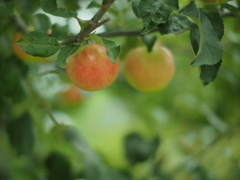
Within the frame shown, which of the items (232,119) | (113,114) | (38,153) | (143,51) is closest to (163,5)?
(143,51)

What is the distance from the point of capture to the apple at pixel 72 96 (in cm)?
138

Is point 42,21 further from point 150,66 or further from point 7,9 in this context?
point 150,66

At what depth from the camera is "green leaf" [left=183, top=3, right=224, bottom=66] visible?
1.65ft

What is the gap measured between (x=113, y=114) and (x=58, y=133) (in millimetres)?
1036

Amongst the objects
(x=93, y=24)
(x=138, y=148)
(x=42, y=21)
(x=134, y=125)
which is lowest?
(x=134, y=125)

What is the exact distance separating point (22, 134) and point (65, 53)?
1.36 feet

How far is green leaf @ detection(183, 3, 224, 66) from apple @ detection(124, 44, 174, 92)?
167 mm

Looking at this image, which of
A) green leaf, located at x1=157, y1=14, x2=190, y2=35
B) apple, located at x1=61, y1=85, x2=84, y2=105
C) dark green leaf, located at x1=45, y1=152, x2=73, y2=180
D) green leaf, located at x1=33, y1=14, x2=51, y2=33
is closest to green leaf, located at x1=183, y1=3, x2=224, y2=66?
green leaf, located at x1=157, y1=14, x2=190, y2=35

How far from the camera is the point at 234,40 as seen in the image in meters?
0.90

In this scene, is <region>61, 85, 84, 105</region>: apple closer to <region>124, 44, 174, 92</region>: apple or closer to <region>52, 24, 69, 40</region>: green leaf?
<region>124, 44, 174, 92</region>: apple

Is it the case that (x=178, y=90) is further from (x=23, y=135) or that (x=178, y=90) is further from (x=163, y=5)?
(x=163, y=5)

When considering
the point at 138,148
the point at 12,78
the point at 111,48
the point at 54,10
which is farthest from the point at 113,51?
the point at 138,148

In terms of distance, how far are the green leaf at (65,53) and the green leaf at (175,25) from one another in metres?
0.14

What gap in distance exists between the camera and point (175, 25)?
0.57 meters
